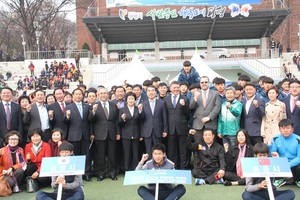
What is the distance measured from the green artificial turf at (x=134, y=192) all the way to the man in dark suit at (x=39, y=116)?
1212 millimetres

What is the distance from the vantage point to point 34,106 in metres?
7.21

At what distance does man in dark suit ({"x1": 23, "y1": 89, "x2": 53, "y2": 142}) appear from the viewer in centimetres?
714

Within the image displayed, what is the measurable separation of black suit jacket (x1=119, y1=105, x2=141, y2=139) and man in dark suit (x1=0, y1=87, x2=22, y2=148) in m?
2.08

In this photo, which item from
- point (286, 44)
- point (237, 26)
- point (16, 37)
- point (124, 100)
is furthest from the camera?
point (16, 37)

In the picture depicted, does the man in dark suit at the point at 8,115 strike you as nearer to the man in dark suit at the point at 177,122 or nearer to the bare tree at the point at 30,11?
the man in dark suit at the point at 177,122

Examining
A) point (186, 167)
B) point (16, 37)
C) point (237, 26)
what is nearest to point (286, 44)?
point (237, 26)

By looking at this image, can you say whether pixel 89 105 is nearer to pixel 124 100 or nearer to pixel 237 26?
pixel 124 100

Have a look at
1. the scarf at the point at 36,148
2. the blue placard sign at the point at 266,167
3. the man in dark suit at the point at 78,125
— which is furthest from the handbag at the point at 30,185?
the blue placard sign at the point at 266,167

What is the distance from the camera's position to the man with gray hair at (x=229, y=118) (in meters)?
6.79

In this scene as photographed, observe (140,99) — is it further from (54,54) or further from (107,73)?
(54,54)

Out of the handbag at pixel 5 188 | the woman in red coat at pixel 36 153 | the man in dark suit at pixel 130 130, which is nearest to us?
the handbag at pixel 5 188

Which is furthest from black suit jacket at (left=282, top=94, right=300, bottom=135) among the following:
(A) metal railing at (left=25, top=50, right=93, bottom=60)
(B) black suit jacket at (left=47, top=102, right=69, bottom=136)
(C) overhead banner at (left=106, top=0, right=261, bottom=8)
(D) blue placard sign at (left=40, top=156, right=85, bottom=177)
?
(A) metal railing at (left=25, top=50, right=93, bottom=60)

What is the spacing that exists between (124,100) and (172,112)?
1.21 meters

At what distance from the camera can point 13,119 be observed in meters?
7.23
